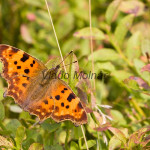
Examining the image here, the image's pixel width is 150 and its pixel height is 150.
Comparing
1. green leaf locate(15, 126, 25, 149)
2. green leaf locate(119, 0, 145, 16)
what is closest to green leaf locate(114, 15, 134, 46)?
green leaf locate(119, 0, 145, 16)

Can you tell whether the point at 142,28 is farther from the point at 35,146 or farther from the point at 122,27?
the point at 35,146

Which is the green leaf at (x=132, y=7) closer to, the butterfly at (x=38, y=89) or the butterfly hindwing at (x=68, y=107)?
the butterfly at (x=38, y=89)

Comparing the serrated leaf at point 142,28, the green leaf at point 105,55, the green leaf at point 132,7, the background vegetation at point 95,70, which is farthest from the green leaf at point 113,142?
the serrated leaf at point 142,28

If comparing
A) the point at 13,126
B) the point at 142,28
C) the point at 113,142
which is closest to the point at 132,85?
the point at 113,142

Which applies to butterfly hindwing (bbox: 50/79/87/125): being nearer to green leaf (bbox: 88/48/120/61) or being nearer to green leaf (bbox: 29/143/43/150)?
green leaf (bbox: 29/143/43/150)

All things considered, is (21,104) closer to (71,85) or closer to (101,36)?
(71,85)

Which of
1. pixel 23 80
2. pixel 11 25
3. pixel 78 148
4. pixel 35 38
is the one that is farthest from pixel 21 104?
pixel 11 25
